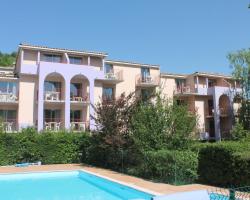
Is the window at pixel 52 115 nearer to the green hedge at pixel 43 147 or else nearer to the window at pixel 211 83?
the green hedge at pixel 43 147

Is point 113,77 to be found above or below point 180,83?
below

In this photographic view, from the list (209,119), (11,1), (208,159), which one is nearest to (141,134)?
(208,159)

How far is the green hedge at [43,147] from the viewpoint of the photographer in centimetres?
2481

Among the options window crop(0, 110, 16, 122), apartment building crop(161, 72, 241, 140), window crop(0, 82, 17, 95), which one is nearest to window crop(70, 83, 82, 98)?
window crop(0, 82, 17, 95)

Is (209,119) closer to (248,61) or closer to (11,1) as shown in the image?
(248,61)

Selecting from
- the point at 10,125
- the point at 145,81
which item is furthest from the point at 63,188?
the point at 145,81

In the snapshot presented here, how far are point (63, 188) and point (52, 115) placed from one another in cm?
1938

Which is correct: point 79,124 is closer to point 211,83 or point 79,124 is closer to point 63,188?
point 63,188

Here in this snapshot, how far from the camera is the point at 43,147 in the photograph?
2558cm

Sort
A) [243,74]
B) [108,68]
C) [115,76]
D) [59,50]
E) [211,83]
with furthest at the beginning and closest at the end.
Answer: [211,83] < [243,74] < [108,68] < [115,76] < [59,50]

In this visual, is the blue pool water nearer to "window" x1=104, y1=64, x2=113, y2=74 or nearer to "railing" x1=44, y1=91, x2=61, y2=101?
"railing" x1=44, y1=91, x2=61, y2=101

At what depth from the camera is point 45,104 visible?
34781 millimetres

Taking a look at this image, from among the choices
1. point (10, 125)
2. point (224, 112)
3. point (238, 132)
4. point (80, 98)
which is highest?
point (80, 98)

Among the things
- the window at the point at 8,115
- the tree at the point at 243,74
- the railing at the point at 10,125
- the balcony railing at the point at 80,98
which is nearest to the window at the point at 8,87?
the window at the point at 8,115
